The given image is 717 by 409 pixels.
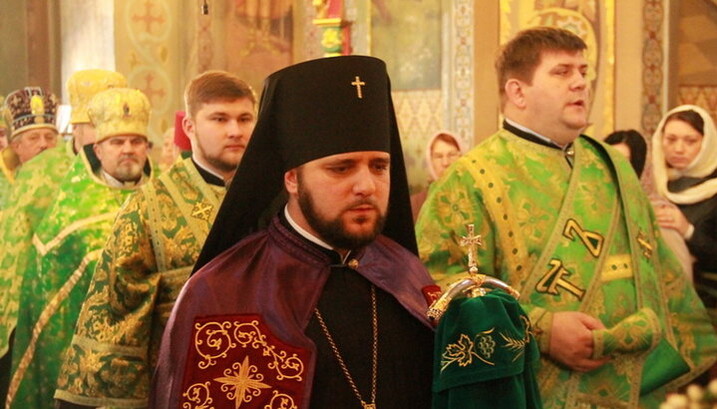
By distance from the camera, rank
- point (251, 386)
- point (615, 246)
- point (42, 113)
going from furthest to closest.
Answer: point (42, 113) → point (615, 246) → point (251, 386)

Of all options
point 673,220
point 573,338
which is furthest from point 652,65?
point 573,338

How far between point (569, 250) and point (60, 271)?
266cm

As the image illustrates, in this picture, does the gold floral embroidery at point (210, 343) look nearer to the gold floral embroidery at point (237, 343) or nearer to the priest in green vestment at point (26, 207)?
the gold floral embroidery at point (237, 343)

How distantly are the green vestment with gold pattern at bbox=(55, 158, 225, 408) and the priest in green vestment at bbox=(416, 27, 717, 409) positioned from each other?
2.88ft

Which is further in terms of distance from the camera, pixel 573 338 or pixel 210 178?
pixel 210 178

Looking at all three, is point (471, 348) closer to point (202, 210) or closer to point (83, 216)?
point (202, 210)

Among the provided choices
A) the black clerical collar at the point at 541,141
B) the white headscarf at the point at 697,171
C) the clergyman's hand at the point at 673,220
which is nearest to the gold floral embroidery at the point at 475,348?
the black clerical collar at the point at 541,141

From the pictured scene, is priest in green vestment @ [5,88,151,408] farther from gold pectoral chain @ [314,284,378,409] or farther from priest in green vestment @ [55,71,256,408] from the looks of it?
gold pectoral chain @ [314,284,378,409]

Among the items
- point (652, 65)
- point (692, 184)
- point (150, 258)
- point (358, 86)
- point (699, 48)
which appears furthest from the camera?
point (699, 48)

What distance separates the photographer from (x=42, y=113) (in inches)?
372

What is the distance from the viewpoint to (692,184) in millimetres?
6645

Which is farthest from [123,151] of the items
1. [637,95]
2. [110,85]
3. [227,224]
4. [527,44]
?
[637,95]

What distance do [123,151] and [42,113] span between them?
3.27 m

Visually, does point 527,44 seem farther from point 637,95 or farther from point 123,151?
point 637,95
